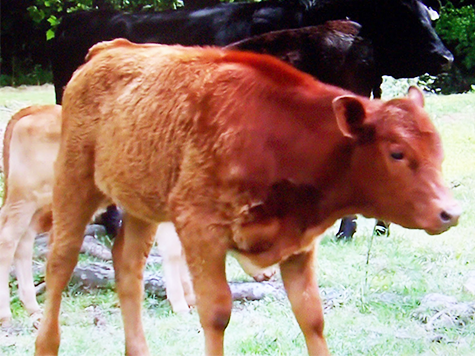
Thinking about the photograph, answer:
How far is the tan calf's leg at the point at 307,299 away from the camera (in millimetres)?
3605

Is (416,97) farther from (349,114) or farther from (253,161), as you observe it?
(253,161)

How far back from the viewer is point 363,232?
23.3ft

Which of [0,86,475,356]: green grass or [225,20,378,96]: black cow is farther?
[225,20,378,96]: black cow

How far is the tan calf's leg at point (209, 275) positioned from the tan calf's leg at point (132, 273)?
0.87 m

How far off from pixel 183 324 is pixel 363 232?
8.62ft

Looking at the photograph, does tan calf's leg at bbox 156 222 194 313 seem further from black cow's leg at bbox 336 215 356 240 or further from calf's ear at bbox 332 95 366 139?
calf's ear at bbox 332 95 366 139

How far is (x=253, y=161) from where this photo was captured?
3.25m

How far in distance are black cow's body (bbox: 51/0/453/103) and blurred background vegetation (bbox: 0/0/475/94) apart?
562mm

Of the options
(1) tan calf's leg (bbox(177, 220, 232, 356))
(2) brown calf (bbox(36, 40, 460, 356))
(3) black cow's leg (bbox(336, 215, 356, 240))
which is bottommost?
(3) black cow's leg (bbox(336, 215, 356, 240))

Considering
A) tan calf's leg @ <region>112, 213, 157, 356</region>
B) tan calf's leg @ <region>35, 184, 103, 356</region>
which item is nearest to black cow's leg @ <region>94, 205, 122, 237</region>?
tan calf's leg @ <region>112, 213, 157, 356</region>

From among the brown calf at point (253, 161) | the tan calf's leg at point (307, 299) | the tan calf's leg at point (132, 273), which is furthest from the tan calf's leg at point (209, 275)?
the tan calf's leg at point (132, 273)

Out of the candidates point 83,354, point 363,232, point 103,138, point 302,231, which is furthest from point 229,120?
point 363,232

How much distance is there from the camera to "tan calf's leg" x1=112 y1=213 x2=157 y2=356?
13.7 feet

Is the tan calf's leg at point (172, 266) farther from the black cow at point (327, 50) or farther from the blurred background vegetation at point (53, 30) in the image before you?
the blurred background vegetation at point (53, 30)
